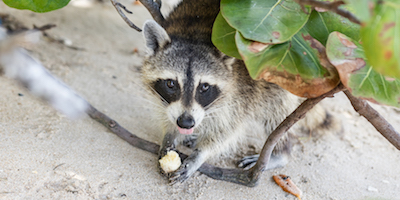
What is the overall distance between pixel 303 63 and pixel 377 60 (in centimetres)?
75

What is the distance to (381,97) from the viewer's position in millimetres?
1695

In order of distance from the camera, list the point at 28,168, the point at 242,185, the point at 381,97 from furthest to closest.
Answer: the point at 242,185 → the point at 28,168 → the point at 381,97

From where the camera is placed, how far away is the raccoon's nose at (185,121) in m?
2.35

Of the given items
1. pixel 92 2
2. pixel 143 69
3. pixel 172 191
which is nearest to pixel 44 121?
pixel 143 69

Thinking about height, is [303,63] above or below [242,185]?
above

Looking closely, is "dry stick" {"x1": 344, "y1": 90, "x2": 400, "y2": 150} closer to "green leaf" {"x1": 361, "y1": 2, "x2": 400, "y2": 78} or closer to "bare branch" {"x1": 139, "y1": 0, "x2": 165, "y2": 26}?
"green leaf" {"x1": 361, "y1": 2, "x2": 400, "y2": 78}

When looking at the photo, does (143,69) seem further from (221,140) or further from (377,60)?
(377,60)

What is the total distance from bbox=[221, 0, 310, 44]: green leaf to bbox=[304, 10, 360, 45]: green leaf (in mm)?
147

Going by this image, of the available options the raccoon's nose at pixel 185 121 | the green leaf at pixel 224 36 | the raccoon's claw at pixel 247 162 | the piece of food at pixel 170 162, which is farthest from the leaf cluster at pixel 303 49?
the raccoon's claw at pixel 247 162

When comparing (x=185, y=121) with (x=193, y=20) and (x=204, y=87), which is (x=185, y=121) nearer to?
(x=204, y=87)

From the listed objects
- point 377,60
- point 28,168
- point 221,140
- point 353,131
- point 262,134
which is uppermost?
point 377,60

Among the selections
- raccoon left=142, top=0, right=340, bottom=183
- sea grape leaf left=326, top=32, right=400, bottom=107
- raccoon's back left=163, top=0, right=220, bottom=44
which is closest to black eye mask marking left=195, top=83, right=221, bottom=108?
raccoon left=142, top=0, right=340, bottom=183

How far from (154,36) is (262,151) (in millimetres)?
1178

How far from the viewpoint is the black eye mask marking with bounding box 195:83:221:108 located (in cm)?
256
